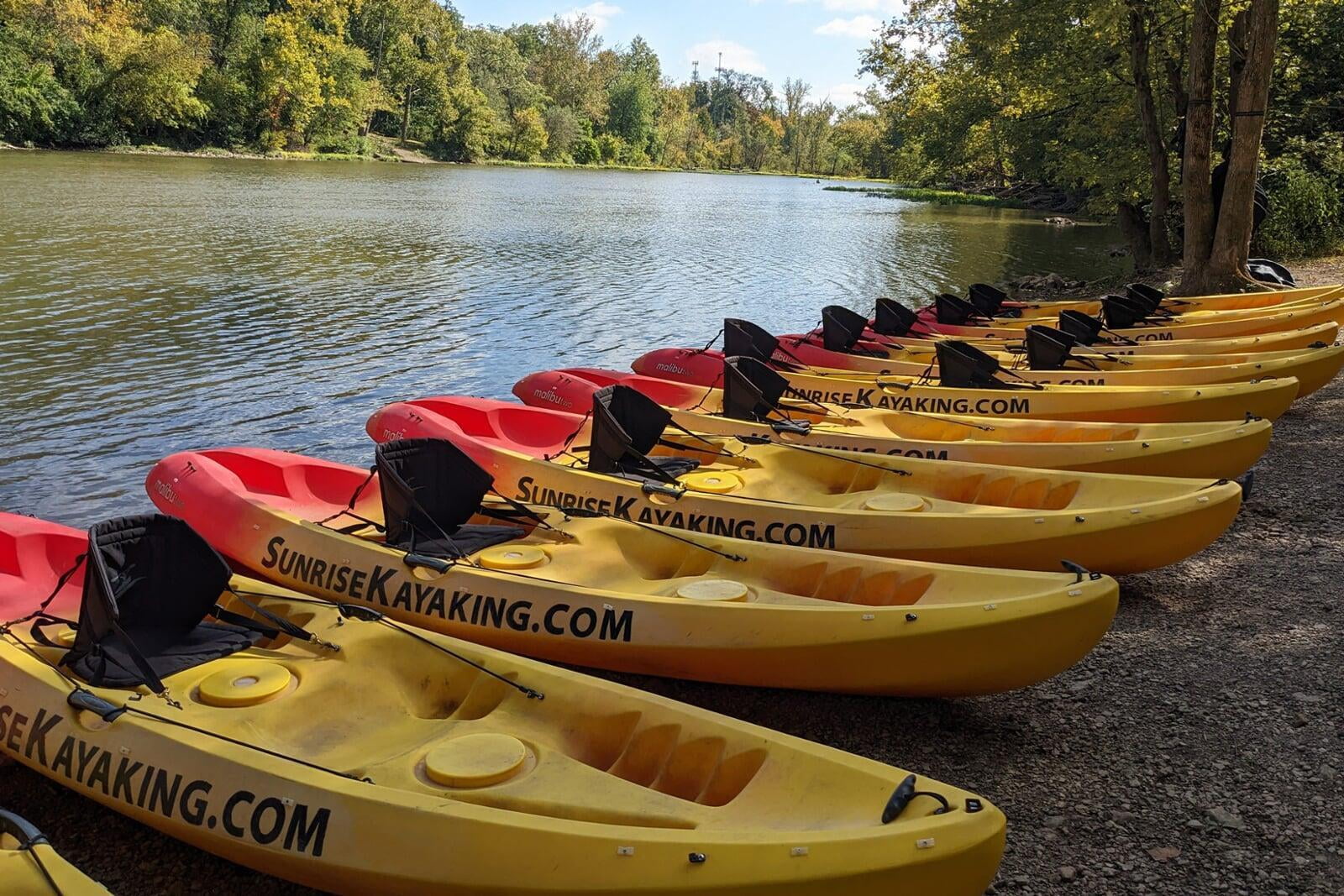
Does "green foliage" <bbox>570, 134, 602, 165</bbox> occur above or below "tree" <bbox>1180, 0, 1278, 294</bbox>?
above

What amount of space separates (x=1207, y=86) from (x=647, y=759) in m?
14.6

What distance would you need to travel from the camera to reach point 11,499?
861cm

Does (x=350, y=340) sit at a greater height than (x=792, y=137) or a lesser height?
lesser

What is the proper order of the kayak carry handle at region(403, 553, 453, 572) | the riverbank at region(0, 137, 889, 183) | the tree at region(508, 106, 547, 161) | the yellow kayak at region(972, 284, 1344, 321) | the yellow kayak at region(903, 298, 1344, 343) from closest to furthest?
the kayak carry handle at region(403, 553, 453, 572) → the yellow kayak at region(903, 298, 1344, 343) → the yellow kayak at region(972, 284, 1344, 321) → the riverbank at region(0, 137, 889, 183) → the tree at region(508, 106, 547, 161)

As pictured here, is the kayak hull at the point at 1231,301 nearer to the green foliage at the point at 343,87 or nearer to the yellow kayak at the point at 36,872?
the yellow kayak at the point at 36,872

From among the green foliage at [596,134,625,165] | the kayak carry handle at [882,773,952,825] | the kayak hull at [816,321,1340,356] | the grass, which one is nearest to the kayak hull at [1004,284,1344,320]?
the kayak hull at [816,321,1340,356]

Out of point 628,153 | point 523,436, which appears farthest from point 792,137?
point 523,436

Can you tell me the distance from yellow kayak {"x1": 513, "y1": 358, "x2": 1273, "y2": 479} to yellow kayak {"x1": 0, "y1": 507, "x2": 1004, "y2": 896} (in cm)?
334

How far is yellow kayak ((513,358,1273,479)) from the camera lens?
22.9 feet

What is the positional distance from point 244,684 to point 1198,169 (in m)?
15.1

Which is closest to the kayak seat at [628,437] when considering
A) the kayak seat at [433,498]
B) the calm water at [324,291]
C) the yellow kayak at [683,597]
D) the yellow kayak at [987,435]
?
the yellow kayak at [987,435]

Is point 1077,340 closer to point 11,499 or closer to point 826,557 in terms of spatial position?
point 826,557

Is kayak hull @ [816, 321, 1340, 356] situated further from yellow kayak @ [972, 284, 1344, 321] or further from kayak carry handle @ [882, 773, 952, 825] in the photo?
kayak carry handle @ [882, 773, 952, 825]

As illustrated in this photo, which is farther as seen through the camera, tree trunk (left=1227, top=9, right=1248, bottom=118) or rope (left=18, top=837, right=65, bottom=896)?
tree trunk (left=1227, top=9, right=1248, bottom=118)
